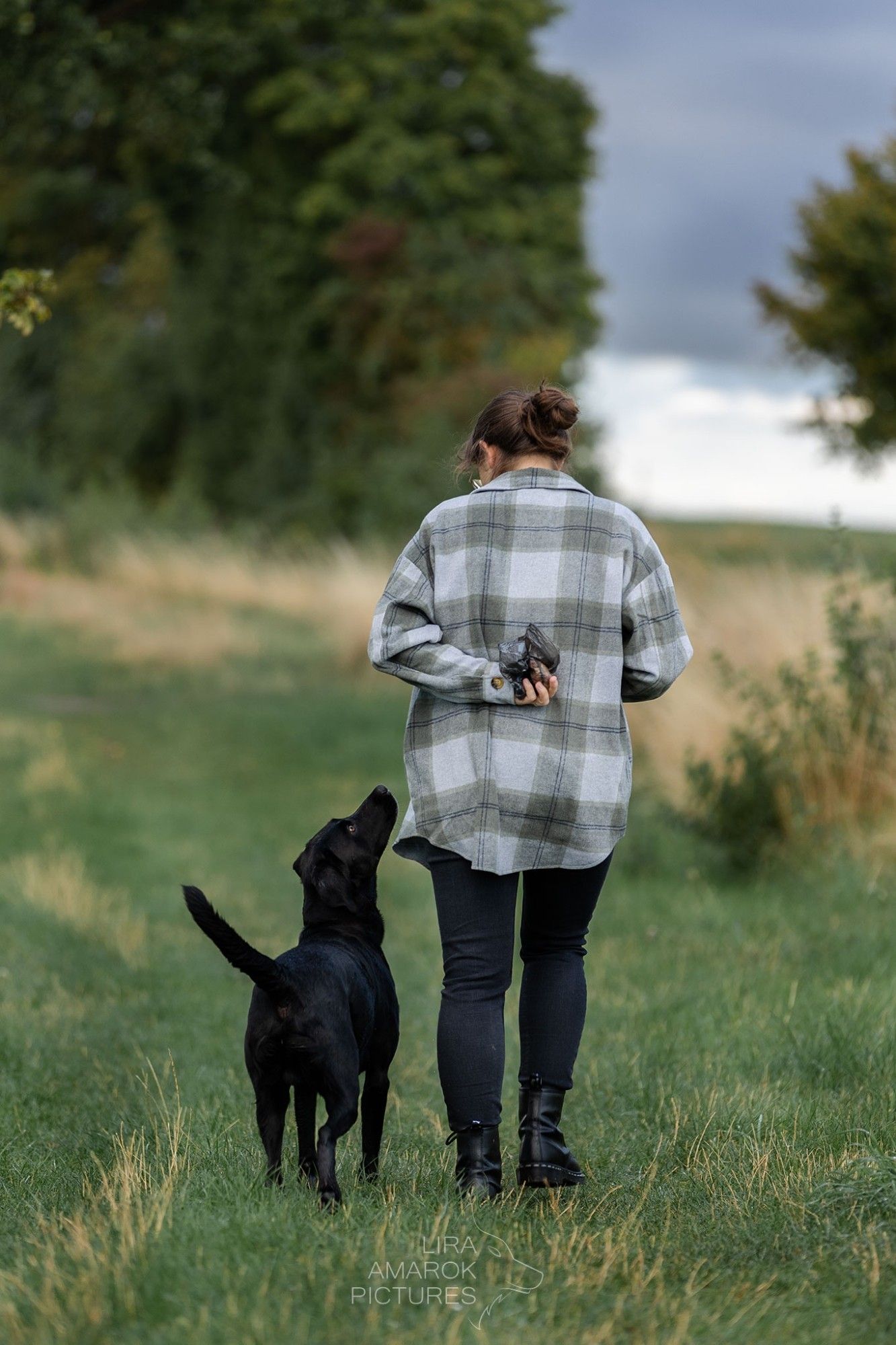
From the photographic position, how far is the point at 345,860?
13.6 ft

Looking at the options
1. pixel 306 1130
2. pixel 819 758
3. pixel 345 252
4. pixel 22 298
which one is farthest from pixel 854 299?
pixel 306 1130

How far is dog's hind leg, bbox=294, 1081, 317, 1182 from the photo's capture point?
146 inches

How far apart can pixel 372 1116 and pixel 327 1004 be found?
1.95 feet

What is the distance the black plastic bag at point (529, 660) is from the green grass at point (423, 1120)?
49.2 inches

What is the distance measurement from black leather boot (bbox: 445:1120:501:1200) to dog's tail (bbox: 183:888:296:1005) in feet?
2.31

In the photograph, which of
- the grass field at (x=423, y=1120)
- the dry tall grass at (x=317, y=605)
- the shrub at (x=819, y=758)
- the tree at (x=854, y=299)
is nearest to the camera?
the grass field at (x=423, y=1120)

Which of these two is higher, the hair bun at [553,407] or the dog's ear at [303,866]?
the hair bun at [553,407]

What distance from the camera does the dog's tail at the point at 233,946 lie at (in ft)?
11.3

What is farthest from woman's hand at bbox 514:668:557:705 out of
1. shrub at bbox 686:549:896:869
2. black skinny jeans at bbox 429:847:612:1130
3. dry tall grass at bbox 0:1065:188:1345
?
shrub at bbox 686:549:896:869

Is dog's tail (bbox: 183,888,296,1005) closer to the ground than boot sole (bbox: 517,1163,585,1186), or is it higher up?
higher up

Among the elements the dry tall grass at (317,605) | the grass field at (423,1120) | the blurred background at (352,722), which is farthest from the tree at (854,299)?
the grass field at (423,1120)

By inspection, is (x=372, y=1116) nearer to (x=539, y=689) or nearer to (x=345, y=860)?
(x=345, y=860)

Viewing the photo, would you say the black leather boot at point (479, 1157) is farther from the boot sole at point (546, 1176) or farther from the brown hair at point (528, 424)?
the brown hair at point (528, 424)

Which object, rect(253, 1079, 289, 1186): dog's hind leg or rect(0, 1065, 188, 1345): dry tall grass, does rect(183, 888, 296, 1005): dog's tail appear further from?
rect(0, 1065, 188, 1345): dry tall grass
